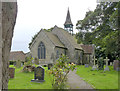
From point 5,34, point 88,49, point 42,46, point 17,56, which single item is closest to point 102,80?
point 5,34

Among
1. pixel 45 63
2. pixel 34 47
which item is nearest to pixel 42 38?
pixel 34 47

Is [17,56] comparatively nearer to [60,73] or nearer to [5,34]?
[60,73]

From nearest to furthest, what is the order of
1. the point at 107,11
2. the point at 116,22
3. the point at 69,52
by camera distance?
the point at 116,22 < the point at 107,11 < the point at 69,52

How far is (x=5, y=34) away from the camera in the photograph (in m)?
2.81

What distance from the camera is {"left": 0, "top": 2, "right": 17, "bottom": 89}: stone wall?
8.75ft

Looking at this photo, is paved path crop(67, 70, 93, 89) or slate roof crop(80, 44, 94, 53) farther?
slate roof crop(80, 44, 94, 53)

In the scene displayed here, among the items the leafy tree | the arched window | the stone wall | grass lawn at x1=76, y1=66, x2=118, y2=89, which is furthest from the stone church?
the stone wall

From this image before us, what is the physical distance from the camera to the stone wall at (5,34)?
105 inches

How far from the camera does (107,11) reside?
53.1 ft

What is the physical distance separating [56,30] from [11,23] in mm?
28112

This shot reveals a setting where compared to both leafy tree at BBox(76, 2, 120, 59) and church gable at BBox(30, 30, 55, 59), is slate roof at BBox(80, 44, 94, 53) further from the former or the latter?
leafy tree at BBox(76, 2, 120, 59)

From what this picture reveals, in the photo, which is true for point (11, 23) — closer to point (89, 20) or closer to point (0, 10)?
point (0, 10)

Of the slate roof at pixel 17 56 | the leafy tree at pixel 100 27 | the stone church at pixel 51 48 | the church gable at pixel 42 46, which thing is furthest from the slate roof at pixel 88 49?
the slate roof at pixel 17 56

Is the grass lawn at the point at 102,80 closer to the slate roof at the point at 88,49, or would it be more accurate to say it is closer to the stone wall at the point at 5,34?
the stone wall at the point at 5,34
